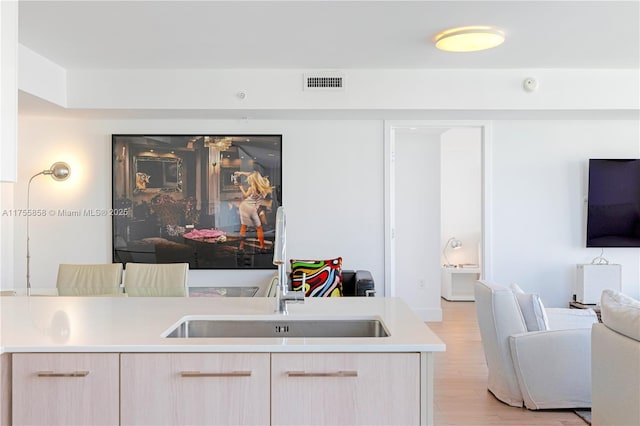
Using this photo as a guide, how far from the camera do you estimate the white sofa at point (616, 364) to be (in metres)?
2.48

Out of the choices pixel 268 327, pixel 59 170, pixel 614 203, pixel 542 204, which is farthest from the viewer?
pixel 542 204

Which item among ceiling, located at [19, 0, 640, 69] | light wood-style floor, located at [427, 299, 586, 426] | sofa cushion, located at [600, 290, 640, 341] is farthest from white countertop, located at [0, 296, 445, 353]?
ceiling, located at [19, 0, 640, 69]

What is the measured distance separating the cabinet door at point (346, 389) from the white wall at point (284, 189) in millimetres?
3603

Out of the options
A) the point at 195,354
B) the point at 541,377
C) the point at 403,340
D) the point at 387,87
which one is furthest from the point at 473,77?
the point at 195,354

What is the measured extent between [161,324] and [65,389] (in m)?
0.42

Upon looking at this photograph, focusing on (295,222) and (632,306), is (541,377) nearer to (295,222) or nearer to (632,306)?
(632,306)

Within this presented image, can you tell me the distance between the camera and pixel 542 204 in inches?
215

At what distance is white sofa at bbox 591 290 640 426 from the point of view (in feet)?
8.13

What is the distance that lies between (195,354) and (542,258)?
15.1 feet

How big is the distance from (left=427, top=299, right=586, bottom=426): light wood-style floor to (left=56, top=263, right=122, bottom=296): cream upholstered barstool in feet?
7.77

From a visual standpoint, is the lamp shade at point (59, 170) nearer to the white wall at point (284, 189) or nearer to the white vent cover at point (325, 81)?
the white wall at point (284, 189)

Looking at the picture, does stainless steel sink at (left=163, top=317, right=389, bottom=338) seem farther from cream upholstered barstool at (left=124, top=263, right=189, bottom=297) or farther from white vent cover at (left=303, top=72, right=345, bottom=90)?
white vent cover at (left=303, top=72, right=345, bottom=90)

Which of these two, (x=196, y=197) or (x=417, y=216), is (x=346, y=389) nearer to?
(x=196, y=197)

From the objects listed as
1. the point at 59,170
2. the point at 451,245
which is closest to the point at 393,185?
the point at 451,245
